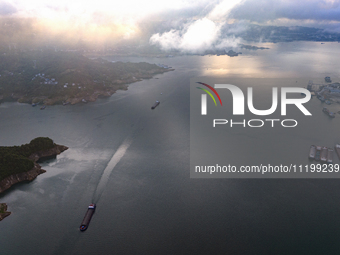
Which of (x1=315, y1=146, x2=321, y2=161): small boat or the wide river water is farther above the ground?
(x1=315, y1=146, x2=321, y2=161): small boat

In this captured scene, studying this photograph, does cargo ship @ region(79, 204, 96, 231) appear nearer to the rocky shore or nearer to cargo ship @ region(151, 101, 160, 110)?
the rocky shore

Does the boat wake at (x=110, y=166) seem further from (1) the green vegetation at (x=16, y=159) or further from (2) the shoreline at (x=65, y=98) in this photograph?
(2) the shoreline at (x=65, y=98)

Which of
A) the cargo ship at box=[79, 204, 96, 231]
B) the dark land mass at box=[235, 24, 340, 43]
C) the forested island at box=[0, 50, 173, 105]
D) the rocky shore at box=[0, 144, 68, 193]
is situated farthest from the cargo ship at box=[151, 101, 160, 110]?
the dark land mass at box=[235, 24, 340, 43]

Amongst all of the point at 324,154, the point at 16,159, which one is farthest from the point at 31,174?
the point at 324,154

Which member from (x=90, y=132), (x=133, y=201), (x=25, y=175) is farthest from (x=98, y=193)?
(x=90, y=132)

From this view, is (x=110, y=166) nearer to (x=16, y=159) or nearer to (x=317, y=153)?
(x=16, y=159)
